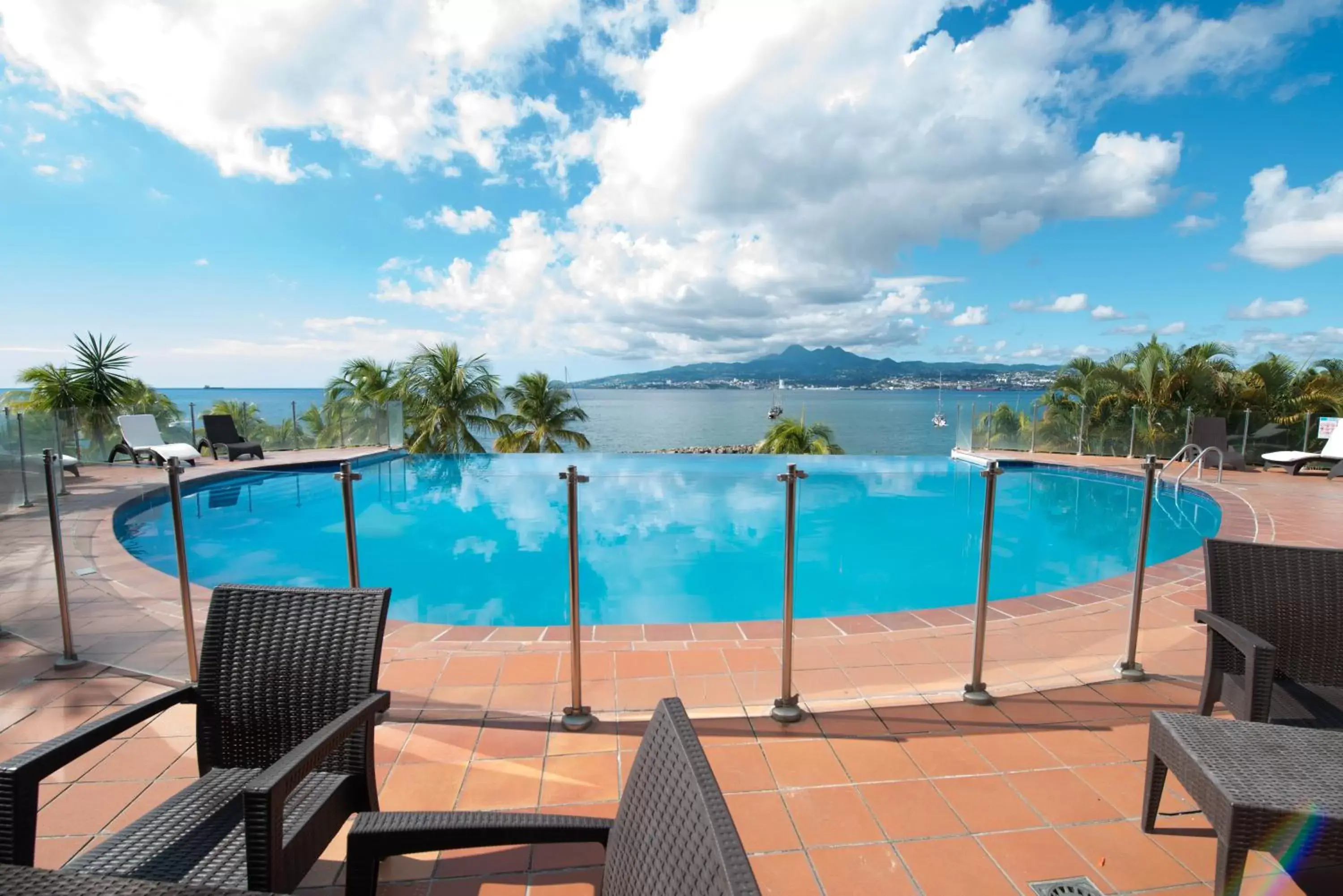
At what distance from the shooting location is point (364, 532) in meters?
7.93

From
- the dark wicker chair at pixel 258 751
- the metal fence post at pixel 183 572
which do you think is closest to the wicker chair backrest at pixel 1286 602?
the dark wicker chair at pixel 258 751

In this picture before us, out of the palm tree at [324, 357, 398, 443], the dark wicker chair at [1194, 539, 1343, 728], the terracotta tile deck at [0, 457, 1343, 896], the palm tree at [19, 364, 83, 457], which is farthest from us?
the palm tree at [324, 357, 398, 443]

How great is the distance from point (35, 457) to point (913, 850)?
8.33 m

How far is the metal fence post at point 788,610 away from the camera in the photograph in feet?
9.20

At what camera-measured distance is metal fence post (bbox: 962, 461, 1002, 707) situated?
294 cm

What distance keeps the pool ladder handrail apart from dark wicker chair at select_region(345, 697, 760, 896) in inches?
486

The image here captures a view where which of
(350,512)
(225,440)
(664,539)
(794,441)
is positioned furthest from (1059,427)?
(225,440)

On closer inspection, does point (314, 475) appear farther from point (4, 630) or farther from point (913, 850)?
point (913, 850)

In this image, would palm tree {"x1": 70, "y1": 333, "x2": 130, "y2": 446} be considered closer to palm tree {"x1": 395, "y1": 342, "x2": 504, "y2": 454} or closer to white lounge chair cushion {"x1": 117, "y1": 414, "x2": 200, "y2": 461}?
white lounge chair cushion {"x1": 117, "y1": 414, "x2": 200, "y2": 461}

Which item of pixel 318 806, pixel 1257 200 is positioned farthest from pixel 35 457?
pixel 1257 200

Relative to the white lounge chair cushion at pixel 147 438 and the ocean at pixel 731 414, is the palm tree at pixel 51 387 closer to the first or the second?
the white lounge chair cushion at pixel 147 438

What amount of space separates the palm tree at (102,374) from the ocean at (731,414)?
1213 millimetres

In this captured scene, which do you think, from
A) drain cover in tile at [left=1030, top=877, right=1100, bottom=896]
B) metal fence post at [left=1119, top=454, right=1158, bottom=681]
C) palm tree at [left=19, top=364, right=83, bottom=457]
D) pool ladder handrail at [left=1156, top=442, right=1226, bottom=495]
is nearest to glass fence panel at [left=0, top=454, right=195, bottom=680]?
drain cover in tile at [left=1030, top=877, right=1100, bottom=896]

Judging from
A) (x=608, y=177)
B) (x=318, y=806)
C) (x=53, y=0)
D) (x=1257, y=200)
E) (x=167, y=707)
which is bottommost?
(x=318, y=806)
